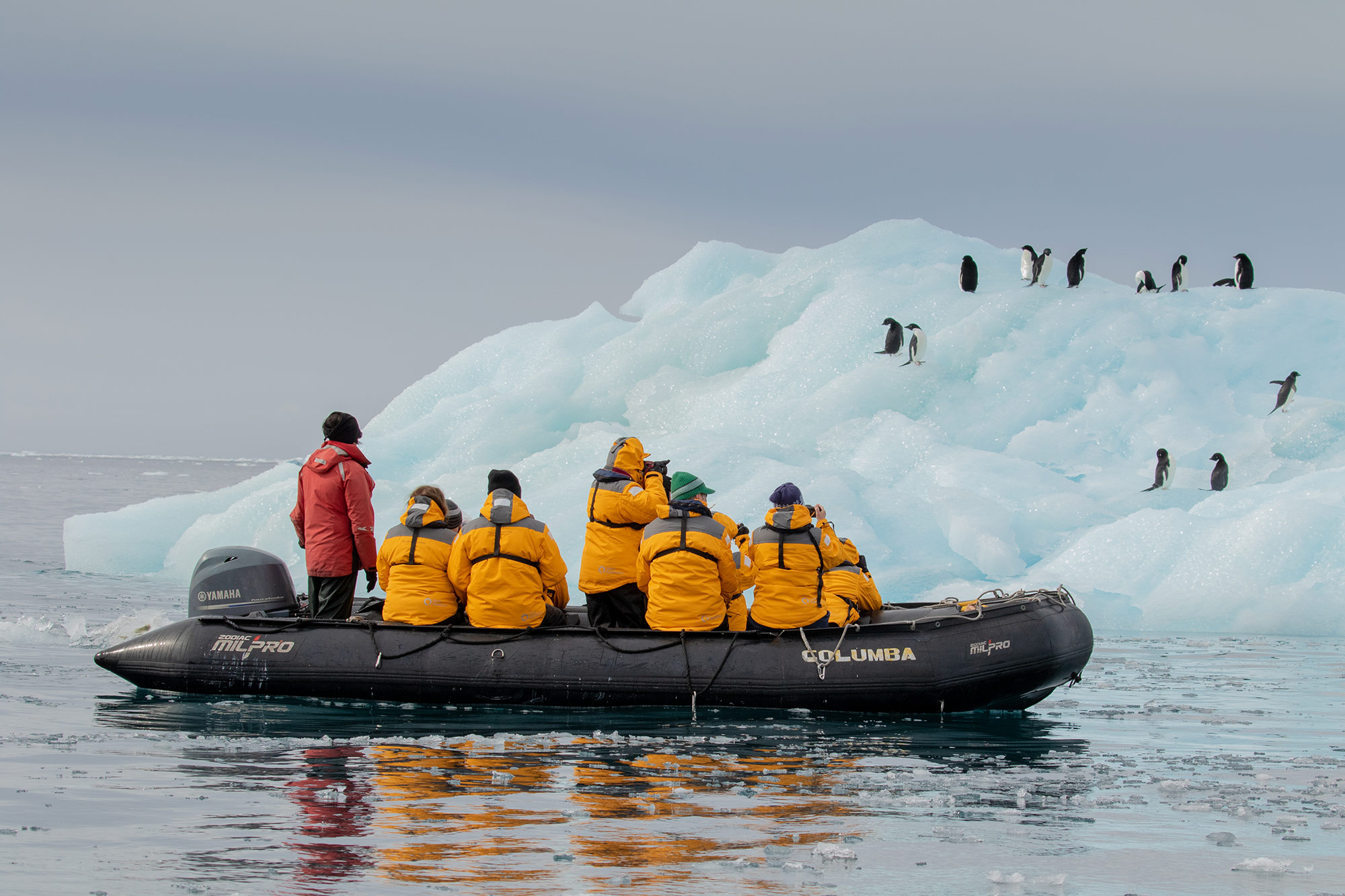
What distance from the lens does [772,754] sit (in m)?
6.28

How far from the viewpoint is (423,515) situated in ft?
25.2

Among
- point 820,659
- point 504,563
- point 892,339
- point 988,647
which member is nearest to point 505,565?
point 504,563

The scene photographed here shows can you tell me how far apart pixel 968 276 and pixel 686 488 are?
13.2 m

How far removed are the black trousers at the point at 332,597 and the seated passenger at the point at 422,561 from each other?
1.52ft

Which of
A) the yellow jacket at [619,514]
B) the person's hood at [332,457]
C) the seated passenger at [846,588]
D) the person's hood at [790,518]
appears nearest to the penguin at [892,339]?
the seated passenger at [846,588]

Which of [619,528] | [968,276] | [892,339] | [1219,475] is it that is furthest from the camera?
[968,276]

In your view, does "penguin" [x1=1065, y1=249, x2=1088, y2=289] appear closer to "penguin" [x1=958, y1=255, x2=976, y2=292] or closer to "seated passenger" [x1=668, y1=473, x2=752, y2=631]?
A: "penguin" [x1=958, y1=255, x2=976, y2=292]

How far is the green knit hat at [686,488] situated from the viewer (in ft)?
24.9

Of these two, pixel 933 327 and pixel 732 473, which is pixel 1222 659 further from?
pixel 933 327

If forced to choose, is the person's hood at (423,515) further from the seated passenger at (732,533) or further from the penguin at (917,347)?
the penguin at (917,347)

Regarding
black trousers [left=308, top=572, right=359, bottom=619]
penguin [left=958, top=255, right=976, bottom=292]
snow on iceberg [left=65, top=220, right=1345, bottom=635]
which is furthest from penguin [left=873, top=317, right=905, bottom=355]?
black trousers [left=308, top=572, right=359, bottom=619]

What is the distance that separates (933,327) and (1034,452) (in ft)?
9.33

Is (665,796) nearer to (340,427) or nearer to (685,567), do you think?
(685,567)

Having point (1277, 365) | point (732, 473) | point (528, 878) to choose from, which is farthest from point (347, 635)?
point (1277, 365)
